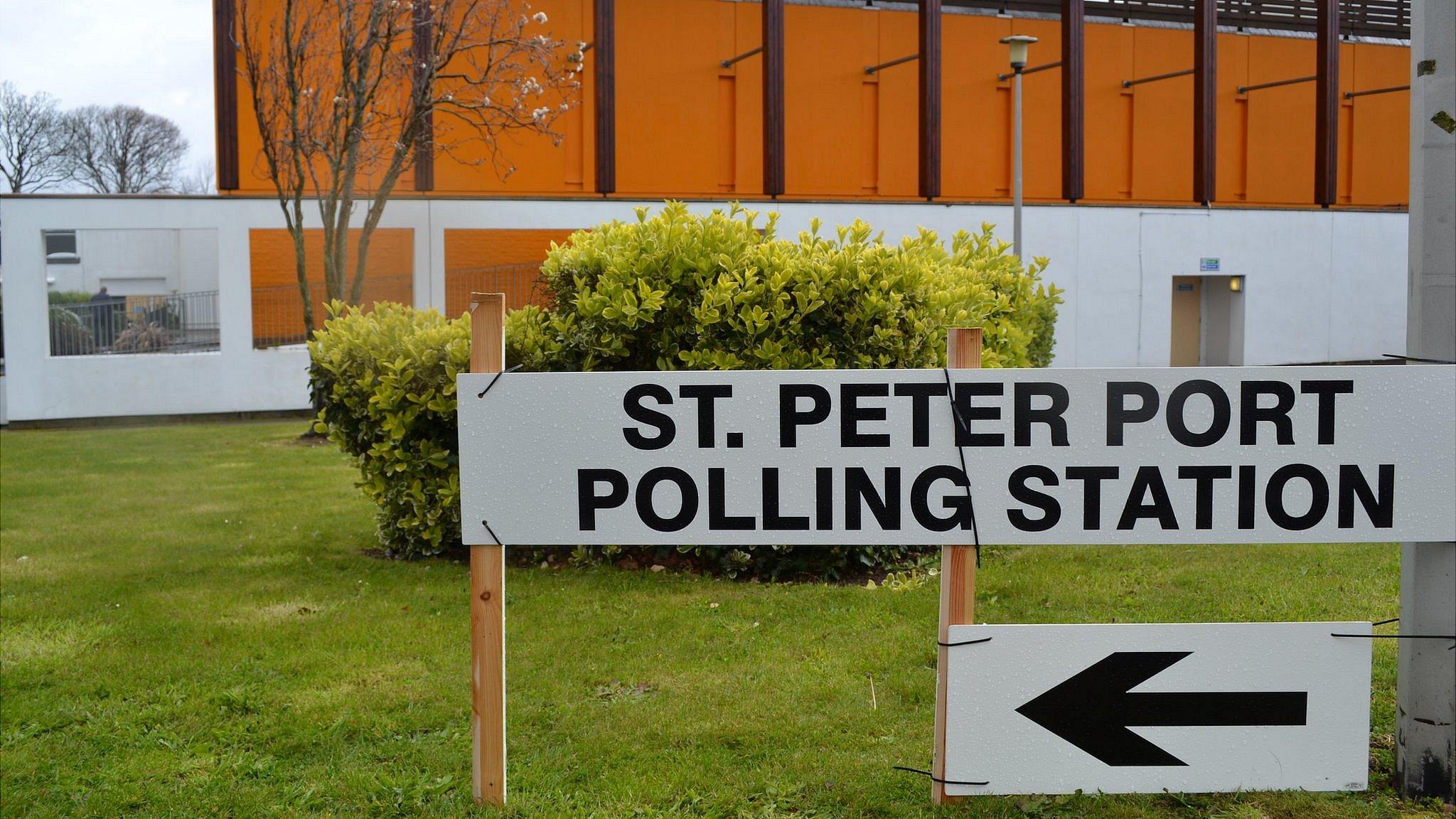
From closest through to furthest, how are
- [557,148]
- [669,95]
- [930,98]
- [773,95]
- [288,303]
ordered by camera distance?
[288,303] < [773,95] < [557,148] < [930,98] < [669,95]

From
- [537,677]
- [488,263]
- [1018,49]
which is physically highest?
[1018,49]

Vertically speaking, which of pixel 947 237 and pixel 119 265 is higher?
pixel 119 265

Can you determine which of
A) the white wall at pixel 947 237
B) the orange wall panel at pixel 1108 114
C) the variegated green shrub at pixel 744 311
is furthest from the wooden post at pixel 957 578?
the orange wall panel at pixel 1108 114

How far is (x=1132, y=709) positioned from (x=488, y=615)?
2023 mm

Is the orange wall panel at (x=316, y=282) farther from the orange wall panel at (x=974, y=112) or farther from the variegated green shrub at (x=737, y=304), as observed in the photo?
the variegated green shrub at (x=737, y=304)

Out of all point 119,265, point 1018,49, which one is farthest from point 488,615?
point 119,265

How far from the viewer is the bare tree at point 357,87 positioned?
16.3 m

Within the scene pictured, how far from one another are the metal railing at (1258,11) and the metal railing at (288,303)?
1537cm

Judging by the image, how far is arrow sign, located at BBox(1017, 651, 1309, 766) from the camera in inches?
154

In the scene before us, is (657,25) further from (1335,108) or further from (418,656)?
(418,656)

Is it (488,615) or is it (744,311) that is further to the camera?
(744,311)

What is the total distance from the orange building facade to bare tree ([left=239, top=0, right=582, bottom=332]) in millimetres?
3742

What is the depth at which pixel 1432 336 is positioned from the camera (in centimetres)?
393

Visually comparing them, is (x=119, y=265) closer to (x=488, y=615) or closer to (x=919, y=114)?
(x=919, y=114)
